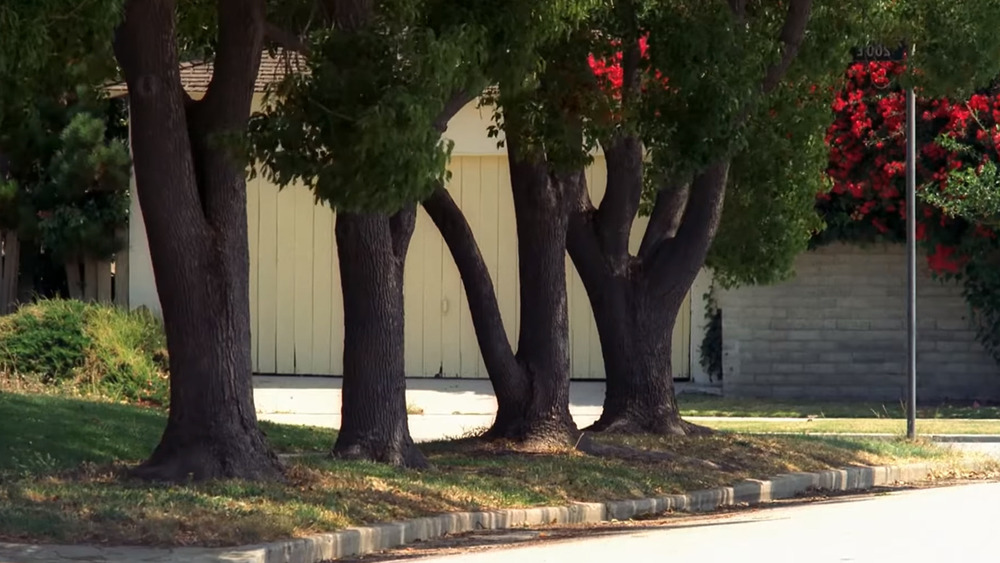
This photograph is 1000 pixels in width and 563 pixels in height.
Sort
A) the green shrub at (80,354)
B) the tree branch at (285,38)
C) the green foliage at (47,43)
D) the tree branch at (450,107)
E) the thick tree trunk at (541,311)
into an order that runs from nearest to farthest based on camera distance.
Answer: the green foliage at (47,43), the tree branch at (285,38), the tree branch at (450,107), the thick tree trunk at (541,311), the green shrub at (80,354)

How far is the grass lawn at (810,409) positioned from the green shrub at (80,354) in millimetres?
6613

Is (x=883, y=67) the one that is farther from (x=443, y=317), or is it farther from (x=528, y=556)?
(x=528, y=556)

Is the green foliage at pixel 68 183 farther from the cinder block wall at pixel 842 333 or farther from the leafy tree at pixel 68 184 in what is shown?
the cinder block wall at pixel 842 333

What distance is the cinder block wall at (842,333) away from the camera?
22.7 metres

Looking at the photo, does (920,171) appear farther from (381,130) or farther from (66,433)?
(381,130)

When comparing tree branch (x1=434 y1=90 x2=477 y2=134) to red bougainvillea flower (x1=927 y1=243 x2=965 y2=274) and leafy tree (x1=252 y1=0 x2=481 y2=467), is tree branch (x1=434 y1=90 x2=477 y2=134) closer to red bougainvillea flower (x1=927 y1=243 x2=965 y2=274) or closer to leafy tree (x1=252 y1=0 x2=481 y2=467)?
leafy tree (x1=252 y1=0 x2=481 y2=467)

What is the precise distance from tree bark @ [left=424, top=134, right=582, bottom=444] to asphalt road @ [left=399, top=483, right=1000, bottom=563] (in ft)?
7.75

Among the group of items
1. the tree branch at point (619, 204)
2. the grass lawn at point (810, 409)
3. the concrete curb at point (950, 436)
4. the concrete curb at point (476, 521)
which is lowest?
the concrete curb at point (476, 521)

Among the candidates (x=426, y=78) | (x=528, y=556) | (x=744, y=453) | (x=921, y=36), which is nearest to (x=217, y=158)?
(x=426, y=78)

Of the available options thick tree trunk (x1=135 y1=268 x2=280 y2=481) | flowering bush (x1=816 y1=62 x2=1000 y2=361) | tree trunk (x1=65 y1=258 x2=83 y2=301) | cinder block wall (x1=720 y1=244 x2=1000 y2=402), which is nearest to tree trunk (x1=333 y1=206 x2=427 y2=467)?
thick tree trunk (x1=135 y1=268 x2=280 y2=481)

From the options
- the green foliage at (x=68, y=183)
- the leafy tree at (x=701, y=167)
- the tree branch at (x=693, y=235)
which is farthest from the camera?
the green foliage at (x=68, y=183)

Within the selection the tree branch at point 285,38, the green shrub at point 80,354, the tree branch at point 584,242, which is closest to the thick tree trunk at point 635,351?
the tree branch at point 584,242

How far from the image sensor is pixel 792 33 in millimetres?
15188

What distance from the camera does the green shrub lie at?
19.6 m
